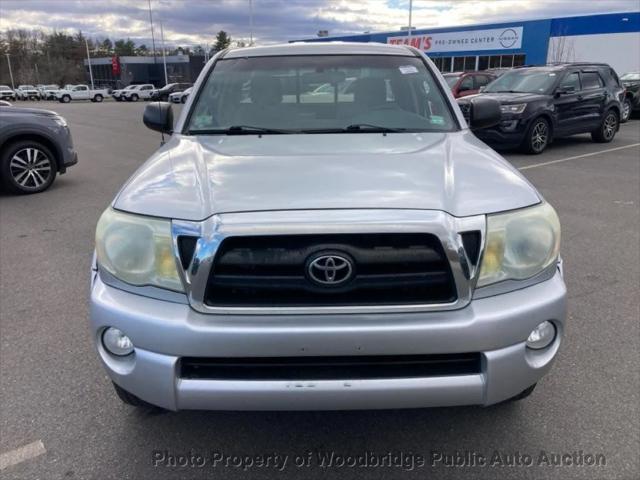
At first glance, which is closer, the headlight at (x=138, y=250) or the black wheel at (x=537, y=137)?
the headlight at (x=138, y=250)

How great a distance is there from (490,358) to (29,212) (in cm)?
674

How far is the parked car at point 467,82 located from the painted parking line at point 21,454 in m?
15.4

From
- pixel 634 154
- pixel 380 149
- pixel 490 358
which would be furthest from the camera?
pixel 634 154

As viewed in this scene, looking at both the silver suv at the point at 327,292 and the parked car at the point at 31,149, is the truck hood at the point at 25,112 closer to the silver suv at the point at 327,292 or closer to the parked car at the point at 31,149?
the parked car at the point at 31,149

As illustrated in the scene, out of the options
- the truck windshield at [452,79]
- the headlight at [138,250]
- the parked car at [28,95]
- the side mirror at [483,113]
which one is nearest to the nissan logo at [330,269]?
the headlight at [138,250]

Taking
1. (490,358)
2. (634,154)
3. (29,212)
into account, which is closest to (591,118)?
(634,154)

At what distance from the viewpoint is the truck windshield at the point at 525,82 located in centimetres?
1183

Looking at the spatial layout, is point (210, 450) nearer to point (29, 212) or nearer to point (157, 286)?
point (157, 286)

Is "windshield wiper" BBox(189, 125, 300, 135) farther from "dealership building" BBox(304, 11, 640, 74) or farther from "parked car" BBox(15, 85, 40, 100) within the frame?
"parked car" BBox(15, 85, 40, 100)

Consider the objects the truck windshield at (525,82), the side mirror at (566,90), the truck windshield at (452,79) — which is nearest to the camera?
the side mirror at (566,90)

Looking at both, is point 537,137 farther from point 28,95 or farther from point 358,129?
point 28,95

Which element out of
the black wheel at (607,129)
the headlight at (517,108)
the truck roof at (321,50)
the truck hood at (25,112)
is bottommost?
the black wheel at (607,129)

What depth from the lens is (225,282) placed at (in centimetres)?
214

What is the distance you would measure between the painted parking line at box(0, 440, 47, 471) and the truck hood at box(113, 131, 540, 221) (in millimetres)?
1219
